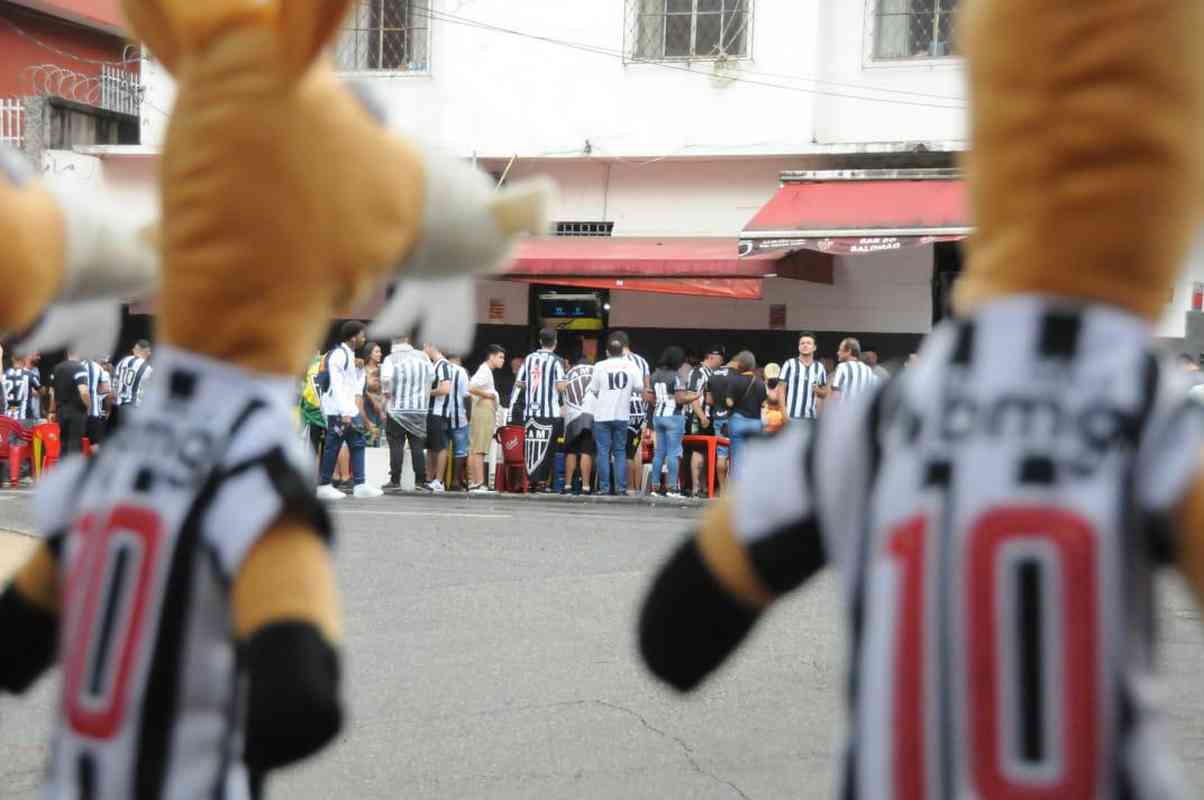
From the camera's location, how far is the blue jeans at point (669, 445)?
15.4 m

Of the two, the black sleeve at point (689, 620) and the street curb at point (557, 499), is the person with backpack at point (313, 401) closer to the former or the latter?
the street curb at point (557, 499)

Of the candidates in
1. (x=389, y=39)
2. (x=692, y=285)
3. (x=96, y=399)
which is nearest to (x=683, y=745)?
(x=96, y=399)

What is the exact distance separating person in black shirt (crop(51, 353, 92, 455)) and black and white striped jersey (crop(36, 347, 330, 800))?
13.8 meters

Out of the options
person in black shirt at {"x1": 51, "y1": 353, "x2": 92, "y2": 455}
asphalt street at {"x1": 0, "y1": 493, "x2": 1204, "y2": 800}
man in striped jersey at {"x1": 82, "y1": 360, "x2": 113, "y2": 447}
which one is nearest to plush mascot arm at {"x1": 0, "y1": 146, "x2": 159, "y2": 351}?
asphalt street at {"x1": 0, "y1": 493, "x2": 1204, "y2": 800}

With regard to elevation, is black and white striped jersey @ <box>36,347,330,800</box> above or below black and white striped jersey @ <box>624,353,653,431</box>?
above

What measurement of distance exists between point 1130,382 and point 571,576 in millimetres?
7975

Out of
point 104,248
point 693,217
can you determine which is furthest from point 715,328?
point 104,248

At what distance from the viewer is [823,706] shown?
6.24 m

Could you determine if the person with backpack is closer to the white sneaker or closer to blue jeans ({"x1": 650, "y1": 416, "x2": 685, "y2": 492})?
the white sneaker

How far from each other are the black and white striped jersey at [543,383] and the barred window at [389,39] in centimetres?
576

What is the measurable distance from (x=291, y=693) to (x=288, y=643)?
2.5 inches

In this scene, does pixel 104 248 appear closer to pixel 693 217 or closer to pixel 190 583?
pixel 190 583

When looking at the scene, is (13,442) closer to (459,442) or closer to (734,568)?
(459,442)

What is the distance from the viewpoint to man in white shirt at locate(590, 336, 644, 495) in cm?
1530
